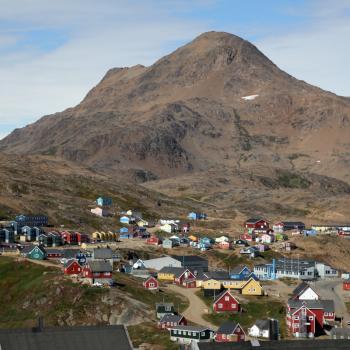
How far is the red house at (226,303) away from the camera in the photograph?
363ft

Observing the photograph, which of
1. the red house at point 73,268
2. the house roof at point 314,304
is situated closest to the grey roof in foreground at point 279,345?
the house roof at point 314,304

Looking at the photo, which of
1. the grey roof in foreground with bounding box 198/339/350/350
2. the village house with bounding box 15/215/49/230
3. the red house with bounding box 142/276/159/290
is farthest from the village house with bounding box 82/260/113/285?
the grey roof in foreground with bounding box 198/339/350/350

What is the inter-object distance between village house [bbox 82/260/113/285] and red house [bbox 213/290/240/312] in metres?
16.2

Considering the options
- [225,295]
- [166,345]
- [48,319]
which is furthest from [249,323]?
[48,319]

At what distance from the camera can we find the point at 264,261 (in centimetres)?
16488

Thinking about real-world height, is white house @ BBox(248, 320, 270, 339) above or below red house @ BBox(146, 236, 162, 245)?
below

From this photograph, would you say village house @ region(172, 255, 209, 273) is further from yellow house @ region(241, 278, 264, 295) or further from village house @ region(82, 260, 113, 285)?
village house @ region(82, 260, 113, 285)

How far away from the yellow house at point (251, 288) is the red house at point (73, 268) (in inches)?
966

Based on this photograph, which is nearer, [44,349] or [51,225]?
[44,349]

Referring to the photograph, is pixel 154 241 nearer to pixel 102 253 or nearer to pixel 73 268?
pixel 102 253

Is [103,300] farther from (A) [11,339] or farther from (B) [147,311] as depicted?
(A) [11,339]

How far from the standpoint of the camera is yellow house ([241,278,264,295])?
12488 cm

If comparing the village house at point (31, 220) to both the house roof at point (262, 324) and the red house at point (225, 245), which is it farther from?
the house roof at point (262, 324)

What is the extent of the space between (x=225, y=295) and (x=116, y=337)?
178ft
